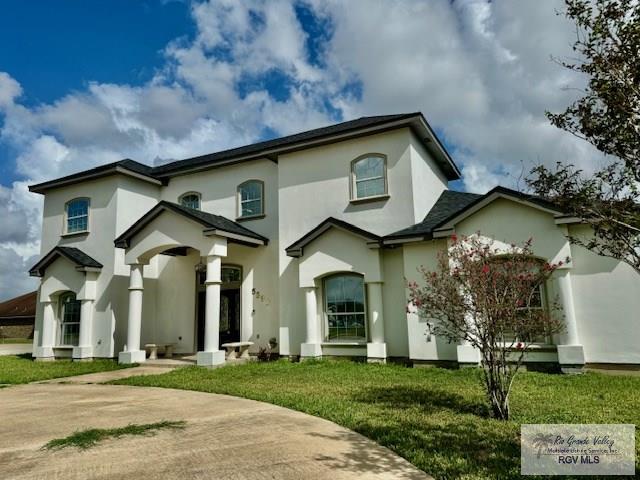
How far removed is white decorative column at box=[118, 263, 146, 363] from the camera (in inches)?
593

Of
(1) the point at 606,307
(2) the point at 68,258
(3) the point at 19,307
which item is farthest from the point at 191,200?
(3) the point at 19,307

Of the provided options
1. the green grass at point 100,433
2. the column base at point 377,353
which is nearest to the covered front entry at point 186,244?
the column base at point 377,353

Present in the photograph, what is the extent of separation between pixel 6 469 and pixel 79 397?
16.0ft

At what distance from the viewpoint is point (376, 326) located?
43.0 ft

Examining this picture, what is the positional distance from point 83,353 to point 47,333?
236 cm

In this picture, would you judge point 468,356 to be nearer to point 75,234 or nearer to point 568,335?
point 568,335

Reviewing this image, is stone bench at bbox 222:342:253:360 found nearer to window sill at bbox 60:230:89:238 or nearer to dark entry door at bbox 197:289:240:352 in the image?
dark entry door at bbox 197:289:240:352

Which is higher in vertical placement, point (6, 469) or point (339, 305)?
point (339, 305)

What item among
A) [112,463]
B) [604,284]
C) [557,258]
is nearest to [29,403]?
[112,463]

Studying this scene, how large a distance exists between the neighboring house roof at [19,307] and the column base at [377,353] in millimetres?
33929

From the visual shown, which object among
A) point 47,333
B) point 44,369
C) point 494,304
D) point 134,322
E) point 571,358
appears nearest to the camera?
point 494,304

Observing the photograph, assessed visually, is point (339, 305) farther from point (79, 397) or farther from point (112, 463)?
point (112, 463)

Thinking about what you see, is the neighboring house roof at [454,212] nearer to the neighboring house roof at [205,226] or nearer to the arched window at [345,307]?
the arched window at [345,307]

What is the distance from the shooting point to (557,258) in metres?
11.1
